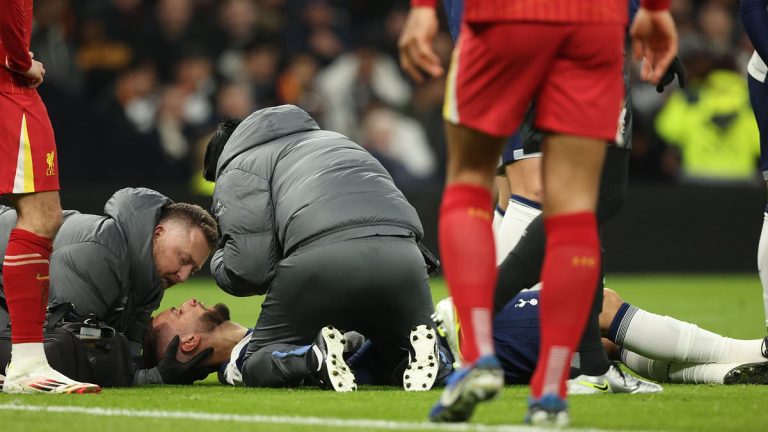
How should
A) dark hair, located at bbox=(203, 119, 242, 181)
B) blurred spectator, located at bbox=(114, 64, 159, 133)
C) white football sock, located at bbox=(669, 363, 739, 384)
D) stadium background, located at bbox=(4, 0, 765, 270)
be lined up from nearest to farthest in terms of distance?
white football sock, located at bbox=(669, 363, 739, 384) → dark hair, located at bbox=(203, 119, 242, 181) → stadium background, located at bbox=(4, 0, 765, 270) → blurred spectator, located at bbox=(114, 64, 159, 133)

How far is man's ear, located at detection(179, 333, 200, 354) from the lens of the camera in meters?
5.12

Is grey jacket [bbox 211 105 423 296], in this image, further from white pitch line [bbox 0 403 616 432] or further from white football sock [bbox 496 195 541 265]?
white pitch line [bbox 0 403 616 432]

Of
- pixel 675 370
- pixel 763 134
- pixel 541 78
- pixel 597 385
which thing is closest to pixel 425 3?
pixel 541 78

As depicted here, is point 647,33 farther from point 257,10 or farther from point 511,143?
point 257,10

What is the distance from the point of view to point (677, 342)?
15.7 feet

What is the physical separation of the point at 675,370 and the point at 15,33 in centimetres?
272

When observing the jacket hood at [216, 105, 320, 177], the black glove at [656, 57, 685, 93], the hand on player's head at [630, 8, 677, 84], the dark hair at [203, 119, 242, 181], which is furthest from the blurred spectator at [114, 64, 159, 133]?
the hand on player's head at [630, 8, 677, 84]

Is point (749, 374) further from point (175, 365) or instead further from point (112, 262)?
point (112, 262)

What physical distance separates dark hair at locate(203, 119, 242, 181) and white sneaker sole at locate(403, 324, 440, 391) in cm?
133

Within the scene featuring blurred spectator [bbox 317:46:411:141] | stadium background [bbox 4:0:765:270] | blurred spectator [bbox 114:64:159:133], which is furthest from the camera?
blurred spectator [bbox 317:46:411:141]

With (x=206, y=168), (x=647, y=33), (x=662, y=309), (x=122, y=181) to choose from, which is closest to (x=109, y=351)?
(x=206, y=168)

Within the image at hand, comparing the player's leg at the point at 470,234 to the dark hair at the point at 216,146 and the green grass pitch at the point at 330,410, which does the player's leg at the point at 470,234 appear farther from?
the dark hair at the point at 216,146

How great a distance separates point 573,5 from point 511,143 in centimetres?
153

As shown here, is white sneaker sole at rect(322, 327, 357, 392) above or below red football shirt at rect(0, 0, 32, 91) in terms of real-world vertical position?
below
